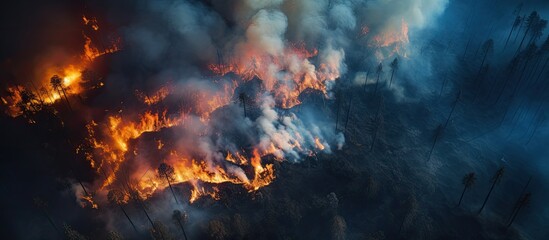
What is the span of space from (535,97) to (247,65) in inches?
3202

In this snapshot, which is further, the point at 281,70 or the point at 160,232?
→ the point at 281,70

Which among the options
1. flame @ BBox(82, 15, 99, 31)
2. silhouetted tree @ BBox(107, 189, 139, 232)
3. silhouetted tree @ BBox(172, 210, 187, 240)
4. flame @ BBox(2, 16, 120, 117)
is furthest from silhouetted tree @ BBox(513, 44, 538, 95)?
flame @ BBox(82, 15, 99, 31)

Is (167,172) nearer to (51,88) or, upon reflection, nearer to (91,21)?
(51,88)

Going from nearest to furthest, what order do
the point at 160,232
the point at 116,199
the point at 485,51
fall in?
1. the point at 160,232
2. the point at 116,199
3. the point at 485,51

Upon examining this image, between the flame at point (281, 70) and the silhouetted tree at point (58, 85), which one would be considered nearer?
the silhouetted tree at point (58, 85)

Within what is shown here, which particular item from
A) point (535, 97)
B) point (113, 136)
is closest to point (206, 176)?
point (113, 136)

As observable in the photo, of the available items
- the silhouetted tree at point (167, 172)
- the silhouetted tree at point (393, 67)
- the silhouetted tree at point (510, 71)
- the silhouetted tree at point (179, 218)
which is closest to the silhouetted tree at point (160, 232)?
the silhouetted tree at point (179, 218)

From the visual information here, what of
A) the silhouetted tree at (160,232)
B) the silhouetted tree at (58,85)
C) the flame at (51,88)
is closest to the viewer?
the silhouetted tree at (160,232)

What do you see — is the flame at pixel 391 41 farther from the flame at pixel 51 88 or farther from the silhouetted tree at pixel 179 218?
the flame at pixel 51 88

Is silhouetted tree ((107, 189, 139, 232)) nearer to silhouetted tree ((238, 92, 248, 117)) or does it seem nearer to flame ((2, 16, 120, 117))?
silhouetted tree ((238, 92, 248, 117))

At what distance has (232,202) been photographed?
213 ft

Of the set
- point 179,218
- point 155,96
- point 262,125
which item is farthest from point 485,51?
point 179,218

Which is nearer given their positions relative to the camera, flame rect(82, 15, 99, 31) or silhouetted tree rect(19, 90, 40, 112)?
silhouetted tree rect(19, 90, 40, 112)

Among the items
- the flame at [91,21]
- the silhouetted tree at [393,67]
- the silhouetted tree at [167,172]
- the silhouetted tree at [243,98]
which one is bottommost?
the silhouetted tree at [167,172]
